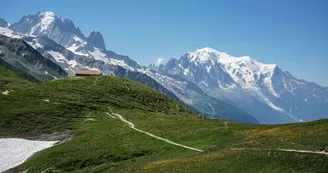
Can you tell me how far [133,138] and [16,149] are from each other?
25.9m

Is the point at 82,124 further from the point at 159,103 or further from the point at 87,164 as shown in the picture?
the point at 159,103

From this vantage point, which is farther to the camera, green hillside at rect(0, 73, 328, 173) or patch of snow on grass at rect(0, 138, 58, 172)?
patch of snow on grass at rect(0, 138, 58, 172)

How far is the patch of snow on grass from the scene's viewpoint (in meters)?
68.3

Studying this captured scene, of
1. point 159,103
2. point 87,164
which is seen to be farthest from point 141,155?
point 159,103

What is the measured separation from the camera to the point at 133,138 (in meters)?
78.2

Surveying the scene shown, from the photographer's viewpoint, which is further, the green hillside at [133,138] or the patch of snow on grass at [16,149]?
the patch of snow on grass at [16,149]

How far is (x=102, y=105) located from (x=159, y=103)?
116 ft

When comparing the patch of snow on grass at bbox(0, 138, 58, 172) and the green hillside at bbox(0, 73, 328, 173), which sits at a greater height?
the green hillside at bbox(0, 73, 328, 173)

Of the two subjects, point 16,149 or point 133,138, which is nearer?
point 16,149

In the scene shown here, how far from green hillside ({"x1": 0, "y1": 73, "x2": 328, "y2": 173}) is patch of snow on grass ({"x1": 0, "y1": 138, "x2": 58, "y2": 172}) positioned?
3.11m

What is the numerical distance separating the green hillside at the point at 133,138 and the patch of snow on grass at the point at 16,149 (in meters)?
3.11

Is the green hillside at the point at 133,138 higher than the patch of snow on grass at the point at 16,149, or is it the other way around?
the green hillside at the point at 133,138

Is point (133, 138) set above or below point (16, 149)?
above

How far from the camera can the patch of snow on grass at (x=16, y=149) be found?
68.3 m
